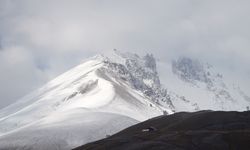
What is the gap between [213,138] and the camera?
133750 millimetres

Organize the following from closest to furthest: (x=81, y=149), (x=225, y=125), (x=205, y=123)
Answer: (x=81, y=149), (x=225, y=125), (x=205, y=123)

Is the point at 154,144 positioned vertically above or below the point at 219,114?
below

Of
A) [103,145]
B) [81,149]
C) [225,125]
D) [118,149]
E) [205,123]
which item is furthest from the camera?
[205,123]

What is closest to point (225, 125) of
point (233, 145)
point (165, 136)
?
point (165, 136)

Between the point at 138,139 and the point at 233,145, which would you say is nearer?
the point at 233,145

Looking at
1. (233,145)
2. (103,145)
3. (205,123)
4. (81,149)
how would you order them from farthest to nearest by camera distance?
(205,123)
(81,149)
(103,145)
(233,145)

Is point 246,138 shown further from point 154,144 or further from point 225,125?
point 225,125

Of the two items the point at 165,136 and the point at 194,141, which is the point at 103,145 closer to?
the point at 165,136

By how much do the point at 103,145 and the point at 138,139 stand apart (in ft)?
37.0

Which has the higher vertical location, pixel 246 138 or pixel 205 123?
pixel 205 123

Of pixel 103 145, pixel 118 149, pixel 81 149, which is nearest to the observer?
pixel 118 149

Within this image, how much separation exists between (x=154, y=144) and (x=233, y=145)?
18425mm

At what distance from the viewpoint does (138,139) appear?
14638 centimetres

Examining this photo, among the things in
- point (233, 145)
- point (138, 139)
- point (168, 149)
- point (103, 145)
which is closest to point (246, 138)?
point (233, 145)
